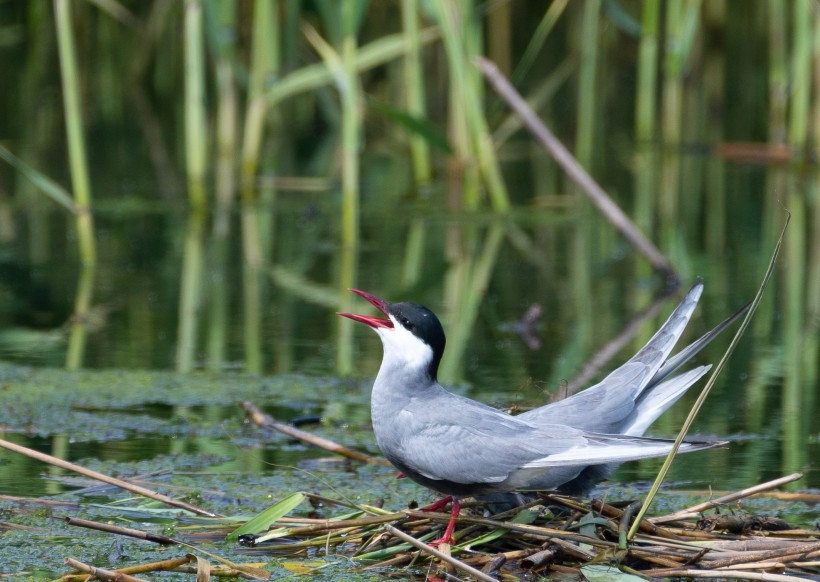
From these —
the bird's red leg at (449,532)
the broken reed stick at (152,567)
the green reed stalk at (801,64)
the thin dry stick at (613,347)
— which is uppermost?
the green reed stalk at (801,64)

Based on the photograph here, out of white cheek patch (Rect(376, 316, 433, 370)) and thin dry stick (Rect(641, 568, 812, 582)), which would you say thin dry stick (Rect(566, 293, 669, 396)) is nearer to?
white cheek patch (Rect(376, 316, 433, 370))

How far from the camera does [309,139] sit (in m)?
14.5

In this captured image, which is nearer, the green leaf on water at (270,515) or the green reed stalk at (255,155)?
the green leaf on water at (270,515)

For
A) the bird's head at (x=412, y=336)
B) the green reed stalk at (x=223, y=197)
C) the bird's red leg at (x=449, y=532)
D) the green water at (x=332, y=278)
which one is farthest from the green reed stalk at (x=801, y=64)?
the bird's red leg at (x=449, y=532)

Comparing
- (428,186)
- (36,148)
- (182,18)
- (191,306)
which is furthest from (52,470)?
(182,18)

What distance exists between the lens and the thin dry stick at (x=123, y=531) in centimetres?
398

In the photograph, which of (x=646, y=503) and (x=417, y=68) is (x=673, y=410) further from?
(x=417, y=68)

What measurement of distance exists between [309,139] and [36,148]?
2.89m

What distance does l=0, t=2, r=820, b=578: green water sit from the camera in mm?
5199

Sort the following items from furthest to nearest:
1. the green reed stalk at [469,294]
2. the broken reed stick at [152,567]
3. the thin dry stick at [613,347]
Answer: the green reed stalk at [469,294]
the thin dry stick at [613,347]
the broken reed stick at [152,567]

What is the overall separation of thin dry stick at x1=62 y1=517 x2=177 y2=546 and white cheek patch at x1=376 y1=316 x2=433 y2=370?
853mm

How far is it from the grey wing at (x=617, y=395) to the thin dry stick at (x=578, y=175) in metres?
3.36

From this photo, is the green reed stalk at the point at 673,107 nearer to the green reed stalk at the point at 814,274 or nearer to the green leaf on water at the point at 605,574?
the green reed stalk at the point at 814,274

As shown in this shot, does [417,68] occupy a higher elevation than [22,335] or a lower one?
higher
